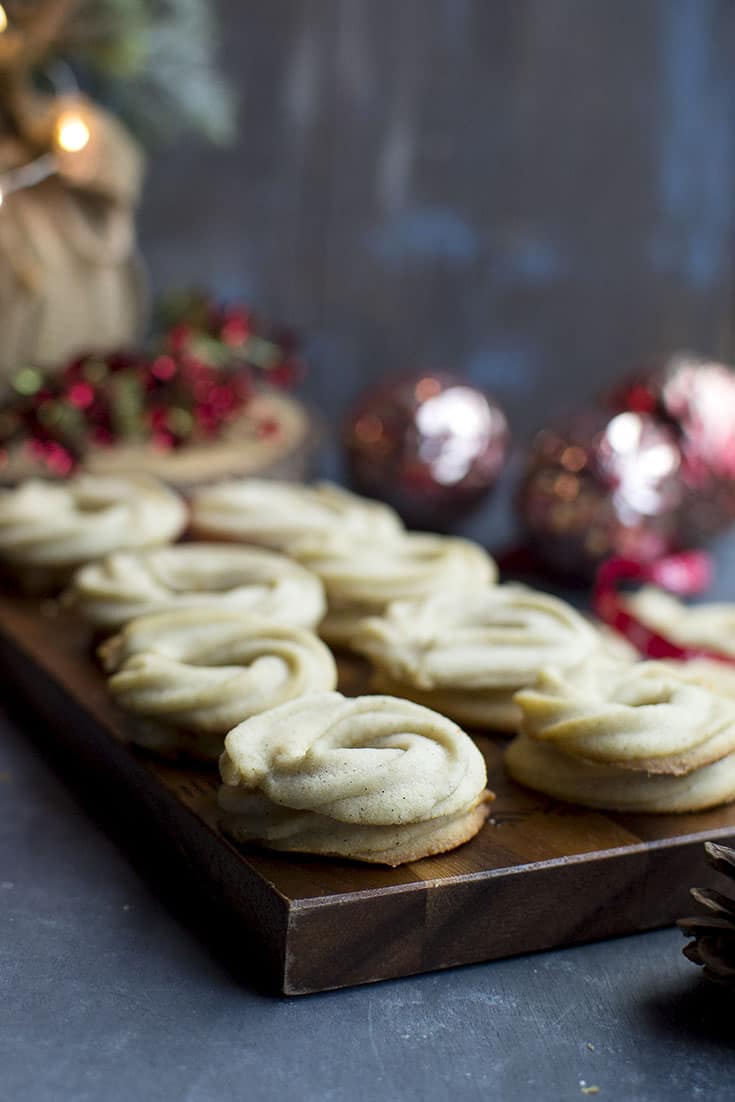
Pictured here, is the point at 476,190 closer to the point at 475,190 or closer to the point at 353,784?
the point at 475,190

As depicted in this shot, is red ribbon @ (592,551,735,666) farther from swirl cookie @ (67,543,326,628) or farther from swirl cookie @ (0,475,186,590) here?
swirl cookie @ (0,475,186,590)

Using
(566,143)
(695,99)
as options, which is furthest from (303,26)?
(695,99)

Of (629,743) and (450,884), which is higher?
(629,743)

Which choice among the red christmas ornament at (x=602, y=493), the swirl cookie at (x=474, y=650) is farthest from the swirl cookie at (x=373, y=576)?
the red christmas ornament at (x=602, y=493)

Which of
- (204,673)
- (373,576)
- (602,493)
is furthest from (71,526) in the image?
(602,493)

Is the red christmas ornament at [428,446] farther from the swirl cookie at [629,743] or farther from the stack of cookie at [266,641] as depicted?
the swirl cookie at [629,743]
